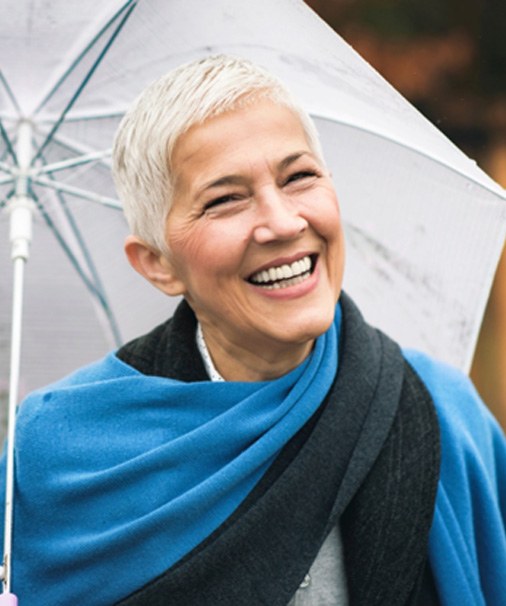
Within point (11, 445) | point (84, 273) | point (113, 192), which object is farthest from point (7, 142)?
point (11, 445)

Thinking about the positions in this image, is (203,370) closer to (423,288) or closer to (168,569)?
(168,569)

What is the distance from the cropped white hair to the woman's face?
2 cm

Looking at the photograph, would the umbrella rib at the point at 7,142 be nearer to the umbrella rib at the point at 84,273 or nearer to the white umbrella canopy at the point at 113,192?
the white umbrella canopy at the point at 113,192

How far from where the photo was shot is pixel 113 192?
2.78 metres

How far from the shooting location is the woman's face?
2.01 metres

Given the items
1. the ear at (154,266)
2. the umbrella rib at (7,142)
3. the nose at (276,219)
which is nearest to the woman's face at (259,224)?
the nose at (276,219)

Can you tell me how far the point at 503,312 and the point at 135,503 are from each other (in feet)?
17.2

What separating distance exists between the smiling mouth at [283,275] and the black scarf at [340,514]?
0.25m

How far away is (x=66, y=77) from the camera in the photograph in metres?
2.54

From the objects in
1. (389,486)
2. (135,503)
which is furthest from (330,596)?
(135,503)

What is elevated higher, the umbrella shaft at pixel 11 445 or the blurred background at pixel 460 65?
the blurred background at pixel 460 65

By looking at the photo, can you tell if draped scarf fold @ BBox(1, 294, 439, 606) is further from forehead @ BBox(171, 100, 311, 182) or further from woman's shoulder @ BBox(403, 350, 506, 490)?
forehead @ BBox(171, 100, 311, 182)

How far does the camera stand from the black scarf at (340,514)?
2.05 m

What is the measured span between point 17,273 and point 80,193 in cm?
40
